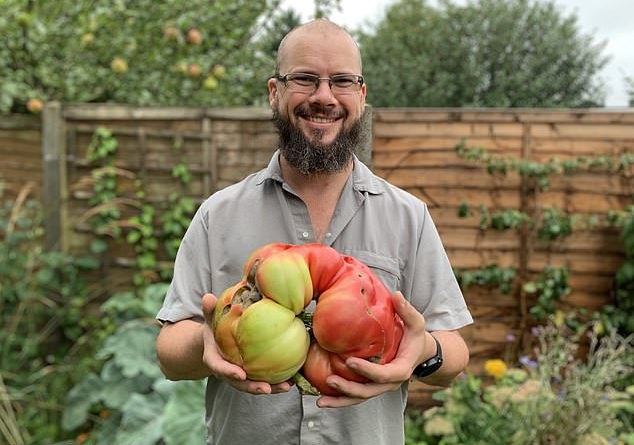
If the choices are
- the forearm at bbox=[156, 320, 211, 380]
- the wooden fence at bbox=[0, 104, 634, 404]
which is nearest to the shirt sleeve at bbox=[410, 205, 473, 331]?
the forearm at bbox=[156, 320, 211, 380]

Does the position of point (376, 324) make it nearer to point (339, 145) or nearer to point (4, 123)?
point (339, 145)

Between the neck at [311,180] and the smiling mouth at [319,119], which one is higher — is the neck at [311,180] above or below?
below

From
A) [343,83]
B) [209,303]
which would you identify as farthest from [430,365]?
[343,83]

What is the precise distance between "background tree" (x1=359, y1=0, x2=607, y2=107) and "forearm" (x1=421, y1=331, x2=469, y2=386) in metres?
10.5

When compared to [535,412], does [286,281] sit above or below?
above

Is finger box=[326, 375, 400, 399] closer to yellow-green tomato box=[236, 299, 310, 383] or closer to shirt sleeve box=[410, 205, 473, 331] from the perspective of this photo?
yellow-green tomato box=[236, 299, 310, 383]

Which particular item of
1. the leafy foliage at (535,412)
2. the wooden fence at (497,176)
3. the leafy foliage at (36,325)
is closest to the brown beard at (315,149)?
the leafy foliage at (535,412)

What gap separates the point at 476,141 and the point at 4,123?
3075mm

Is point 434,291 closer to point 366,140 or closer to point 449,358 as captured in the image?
point 449,358

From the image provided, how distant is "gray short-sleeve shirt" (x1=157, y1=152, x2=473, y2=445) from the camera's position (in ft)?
5.05

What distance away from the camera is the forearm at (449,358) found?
1.48 meters

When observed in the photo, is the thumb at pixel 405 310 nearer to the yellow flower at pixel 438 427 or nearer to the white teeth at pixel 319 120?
the white teeth at pixel 319 120

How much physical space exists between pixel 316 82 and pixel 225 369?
63 cm

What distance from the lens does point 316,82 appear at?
1.49 m
